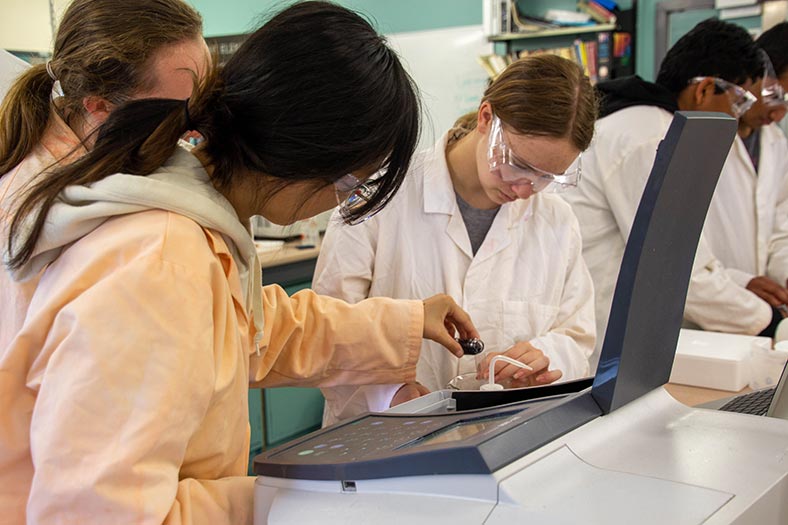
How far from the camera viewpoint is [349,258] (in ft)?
5.47

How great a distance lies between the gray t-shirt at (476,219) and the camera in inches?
70.0

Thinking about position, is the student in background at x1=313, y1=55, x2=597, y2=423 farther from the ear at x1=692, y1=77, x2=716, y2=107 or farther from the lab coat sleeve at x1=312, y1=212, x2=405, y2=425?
the ear at x1=692, y1=77, x2=716, y2=107

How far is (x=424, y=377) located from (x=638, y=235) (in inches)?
37.2

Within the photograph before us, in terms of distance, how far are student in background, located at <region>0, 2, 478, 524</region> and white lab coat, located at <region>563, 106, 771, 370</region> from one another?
142cm

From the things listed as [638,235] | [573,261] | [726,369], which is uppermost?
[638,235]

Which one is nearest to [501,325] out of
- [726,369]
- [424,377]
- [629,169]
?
[424,377]

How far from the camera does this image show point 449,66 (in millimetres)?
5824

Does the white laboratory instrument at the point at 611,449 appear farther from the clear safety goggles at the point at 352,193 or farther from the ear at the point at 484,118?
the ear at the point at 484,118

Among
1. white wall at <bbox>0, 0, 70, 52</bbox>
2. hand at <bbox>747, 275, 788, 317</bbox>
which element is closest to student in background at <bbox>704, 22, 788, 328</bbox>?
hand at <bbox>747, 275, 788, 317</bbox>

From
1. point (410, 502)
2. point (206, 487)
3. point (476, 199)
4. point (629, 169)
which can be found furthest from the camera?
point (629, 169)

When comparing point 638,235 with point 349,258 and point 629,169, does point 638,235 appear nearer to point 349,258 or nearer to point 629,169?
point 349,258

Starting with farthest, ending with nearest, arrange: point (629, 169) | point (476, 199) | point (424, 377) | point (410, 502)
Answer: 1. point (629, 169)
2. point (476, 199)
3. point (424, 377)
4. point (410, 502)

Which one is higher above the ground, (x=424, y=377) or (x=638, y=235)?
(x=638, y=235)

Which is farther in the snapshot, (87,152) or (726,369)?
(726,369)
